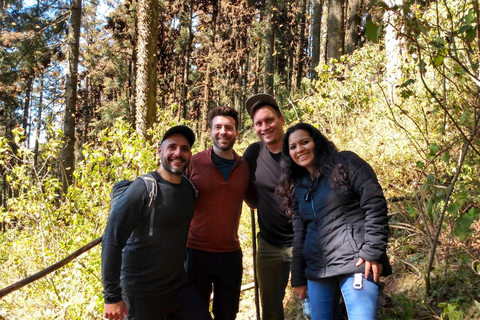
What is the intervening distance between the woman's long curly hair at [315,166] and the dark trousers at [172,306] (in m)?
1.01

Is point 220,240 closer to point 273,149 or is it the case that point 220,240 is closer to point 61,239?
point 273,149

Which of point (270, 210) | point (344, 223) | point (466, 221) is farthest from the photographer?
point (270, 210)

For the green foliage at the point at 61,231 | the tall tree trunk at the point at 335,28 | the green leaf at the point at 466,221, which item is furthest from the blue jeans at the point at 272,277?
the tall tree trunk at the point at 335,28

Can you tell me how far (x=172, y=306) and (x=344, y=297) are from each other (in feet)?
4.26

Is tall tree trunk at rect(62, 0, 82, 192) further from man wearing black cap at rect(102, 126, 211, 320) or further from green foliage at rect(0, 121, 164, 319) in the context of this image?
man wearing black cap at rect(102, 126, 211, 320)

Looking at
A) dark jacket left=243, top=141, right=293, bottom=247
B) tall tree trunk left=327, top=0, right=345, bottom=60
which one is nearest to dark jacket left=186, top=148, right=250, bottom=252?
dark jacket left=243, top=141, right=293, bottom=247

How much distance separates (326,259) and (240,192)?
1.10 m

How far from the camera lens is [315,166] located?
8.86ft

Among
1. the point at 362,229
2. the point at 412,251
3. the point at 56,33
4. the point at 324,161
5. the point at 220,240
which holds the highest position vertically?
the point at 56,33

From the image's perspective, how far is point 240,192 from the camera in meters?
3.37

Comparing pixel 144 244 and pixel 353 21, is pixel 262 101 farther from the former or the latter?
pixel 353 21

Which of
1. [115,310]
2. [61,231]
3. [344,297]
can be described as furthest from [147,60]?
[344,297]

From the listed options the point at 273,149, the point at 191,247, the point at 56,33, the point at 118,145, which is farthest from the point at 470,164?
the point at 56,33

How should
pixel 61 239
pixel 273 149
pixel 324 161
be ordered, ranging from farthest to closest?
pixel 61 239
pixel 273 149
pixel 324 161
